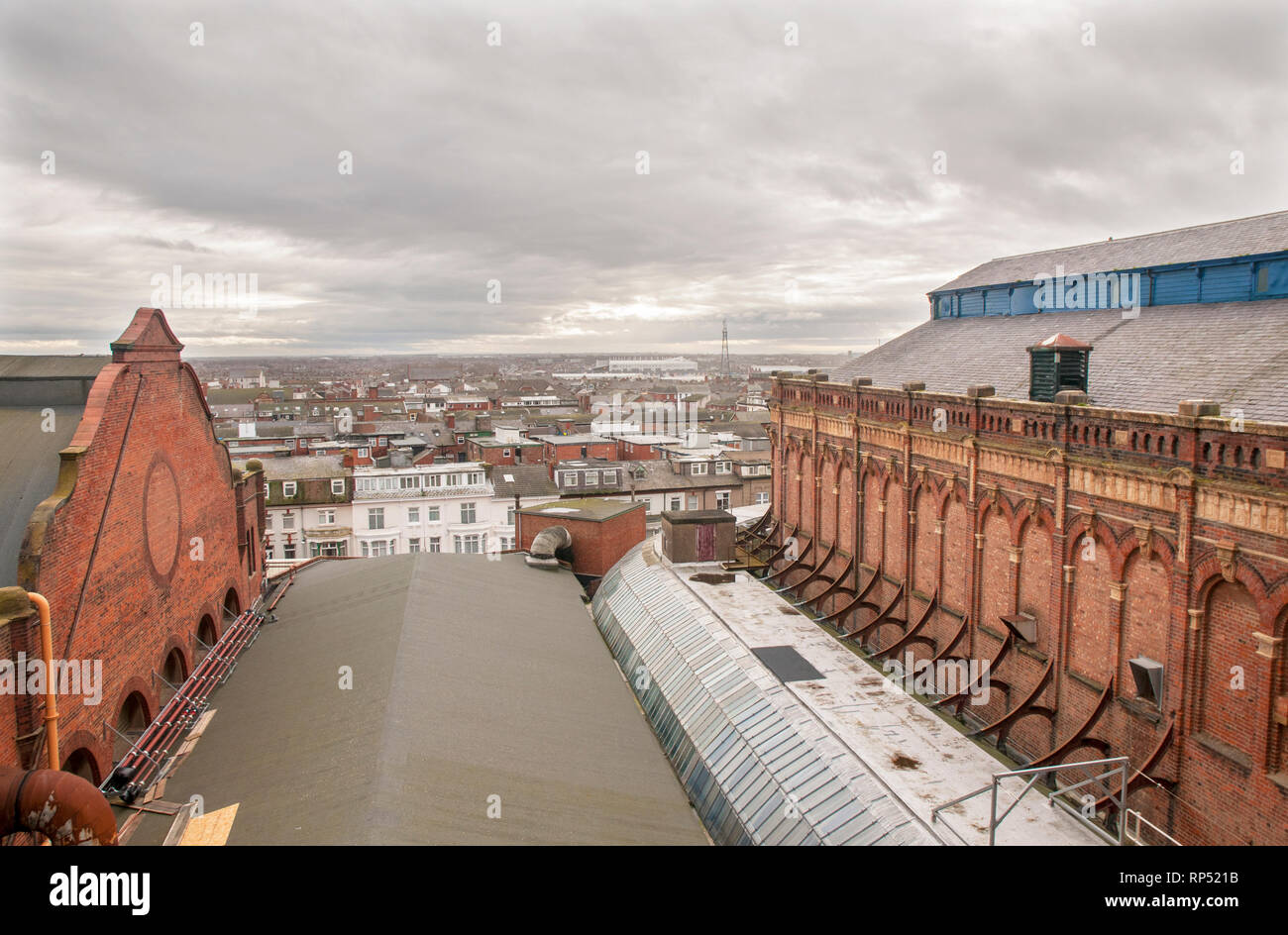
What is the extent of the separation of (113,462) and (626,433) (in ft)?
234

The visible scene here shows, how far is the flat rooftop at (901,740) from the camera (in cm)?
1628

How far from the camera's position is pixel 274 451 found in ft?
242

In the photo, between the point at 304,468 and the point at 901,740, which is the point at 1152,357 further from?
the point at 304,468

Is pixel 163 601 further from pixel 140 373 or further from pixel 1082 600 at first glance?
pixel 1082 600

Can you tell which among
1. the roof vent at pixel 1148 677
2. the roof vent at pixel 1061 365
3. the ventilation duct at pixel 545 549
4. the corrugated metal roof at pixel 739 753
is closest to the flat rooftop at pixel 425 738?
the corrugated metal roof at pixel 739 753

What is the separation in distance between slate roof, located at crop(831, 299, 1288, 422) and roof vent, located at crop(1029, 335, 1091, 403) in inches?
28.9

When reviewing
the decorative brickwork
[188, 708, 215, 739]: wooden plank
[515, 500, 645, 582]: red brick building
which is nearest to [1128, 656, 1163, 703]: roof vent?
the decorative brickwork

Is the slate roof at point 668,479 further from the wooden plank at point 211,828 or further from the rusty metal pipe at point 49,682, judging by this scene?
the rusty metal pipe at point 49,682

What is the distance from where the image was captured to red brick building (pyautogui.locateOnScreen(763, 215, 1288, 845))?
15102 mm

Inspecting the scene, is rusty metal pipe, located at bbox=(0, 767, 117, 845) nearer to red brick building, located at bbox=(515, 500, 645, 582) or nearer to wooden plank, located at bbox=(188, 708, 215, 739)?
wooden plank, located at bbox=(188, 708, 215, 739)

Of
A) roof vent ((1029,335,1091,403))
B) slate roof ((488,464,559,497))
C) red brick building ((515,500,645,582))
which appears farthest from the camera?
slate roof ((488,464,559,497))

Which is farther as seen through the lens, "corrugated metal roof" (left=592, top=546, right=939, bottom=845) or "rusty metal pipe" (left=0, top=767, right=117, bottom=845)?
"corrugated metal roof" (left=592, top=546, right=939, bottom=845)
